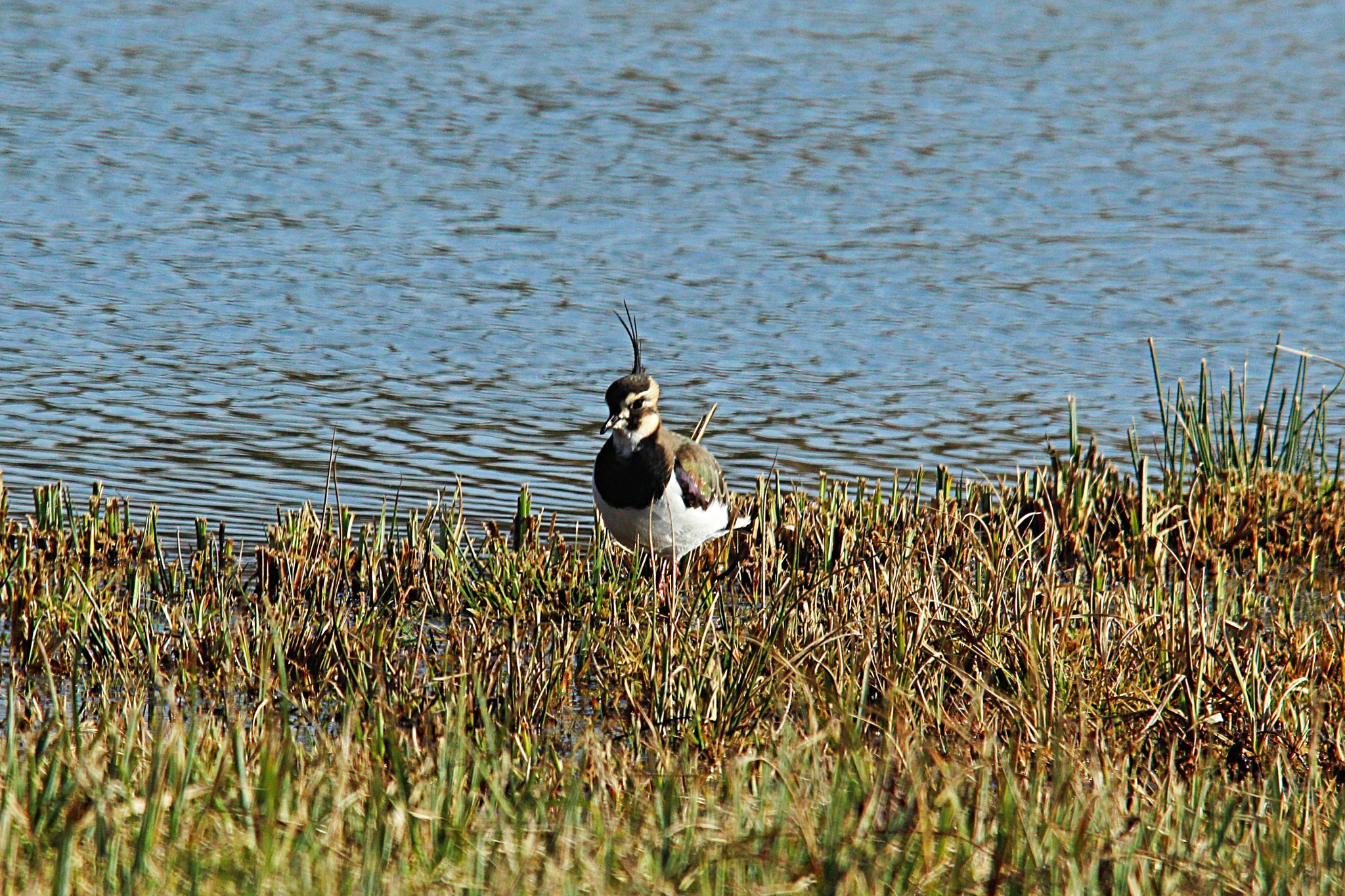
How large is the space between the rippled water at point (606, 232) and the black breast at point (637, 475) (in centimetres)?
189

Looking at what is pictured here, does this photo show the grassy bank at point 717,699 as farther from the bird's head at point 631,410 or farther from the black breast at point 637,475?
the bird's head at point 631,410

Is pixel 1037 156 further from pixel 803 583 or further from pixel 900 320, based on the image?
pixel 803 583

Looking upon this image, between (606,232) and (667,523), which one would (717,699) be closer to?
(667,523)

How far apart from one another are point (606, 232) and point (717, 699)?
1108cm

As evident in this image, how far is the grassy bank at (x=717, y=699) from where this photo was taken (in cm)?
368

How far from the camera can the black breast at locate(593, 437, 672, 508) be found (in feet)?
21.0

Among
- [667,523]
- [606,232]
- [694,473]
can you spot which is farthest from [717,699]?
[606,232]

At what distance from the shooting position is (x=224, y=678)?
5.57m

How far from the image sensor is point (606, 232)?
15953 millimetres

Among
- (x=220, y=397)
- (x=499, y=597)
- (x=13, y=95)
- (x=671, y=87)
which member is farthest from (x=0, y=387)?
(x=671, y=87)

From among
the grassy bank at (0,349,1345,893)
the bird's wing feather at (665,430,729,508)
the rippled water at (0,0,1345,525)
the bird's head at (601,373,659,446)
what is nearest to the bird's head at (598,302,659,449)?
the bird's head at (601,373,659,446)

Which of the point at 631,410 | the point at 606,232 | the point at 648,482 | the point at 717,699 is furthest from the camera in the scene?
the point at 606,232

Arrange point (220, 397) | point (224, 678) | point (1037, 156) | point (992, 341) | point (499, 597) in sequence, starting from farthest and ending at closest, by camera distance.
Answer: point (1037, 156), point (992, 341), point (220, 397), point (499, 597), point (224, 678)

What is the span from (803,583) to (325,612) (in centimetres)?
179
